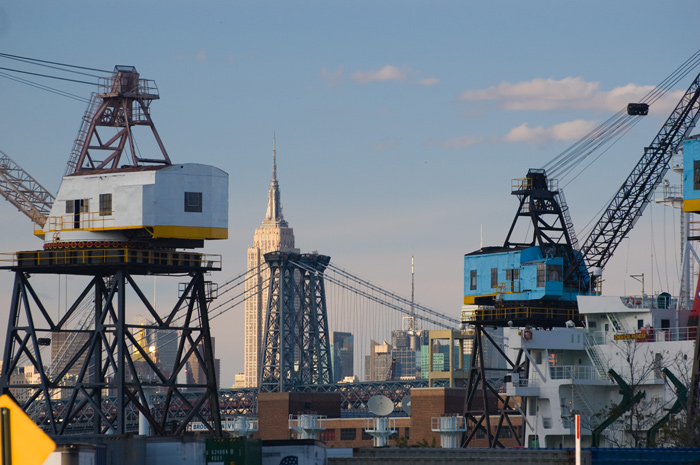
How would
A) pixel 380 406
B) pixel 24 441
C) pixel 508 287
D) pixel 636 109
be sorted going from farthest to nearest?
1. pixel 380 406
2. pixel 636 109
3. pixel 508 287
4. pixel 24 441

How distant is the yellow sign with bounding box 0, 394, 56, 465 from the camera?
13.4 metres

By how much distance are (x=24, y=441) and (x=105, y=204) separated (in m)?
62.2

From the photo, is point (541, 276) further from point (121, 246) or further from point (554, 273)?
point (121, 246)

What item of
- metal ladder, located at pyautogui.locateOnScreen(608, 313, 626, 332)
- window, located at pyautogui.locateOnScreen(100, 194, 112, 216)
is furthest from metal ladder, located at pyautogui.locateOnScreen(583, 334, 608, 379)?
window, located at pyautogui.locateOnScreen(100, 194, 112, 216)

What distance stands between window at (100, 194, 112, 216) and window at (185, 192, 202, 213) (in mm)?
4810

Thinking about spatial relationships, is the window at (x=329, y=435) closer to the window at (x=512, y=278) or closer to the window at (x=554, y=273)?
the window at (x=512, y=278)

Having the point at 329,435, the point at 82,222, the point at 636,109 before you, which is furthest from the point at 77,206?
the point at 329,435

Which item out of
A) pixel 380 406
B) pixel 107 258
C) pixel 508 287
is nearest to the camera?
pixel 107 258

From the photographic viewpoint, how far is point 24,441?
1366 centimetres

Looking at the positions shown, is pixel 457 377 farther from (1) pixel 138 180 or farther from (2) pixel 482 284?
(1) pixel 138 180

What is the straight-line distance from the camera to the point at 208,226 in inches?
2943

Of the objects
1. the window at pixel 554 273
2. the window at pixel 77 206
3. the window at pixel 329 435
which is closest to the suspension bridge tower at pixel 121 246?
the window at pixel 77 206

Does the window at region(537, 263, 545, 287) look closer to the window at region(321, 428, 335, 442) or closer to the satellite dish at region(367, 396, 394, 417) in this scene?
the satellite dish at region(367, 396, 394, 417)

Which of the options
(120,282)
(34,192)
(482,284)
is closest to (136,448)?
(120,282)
